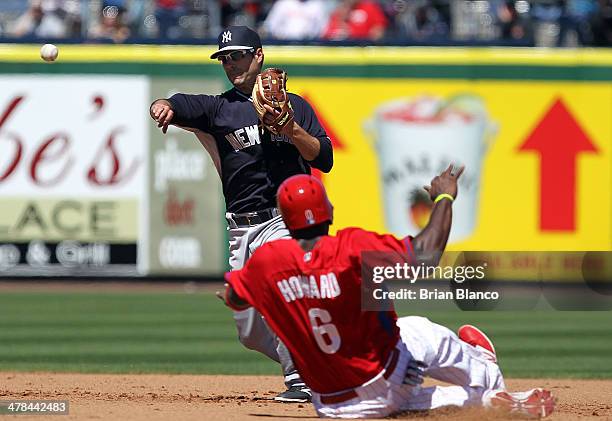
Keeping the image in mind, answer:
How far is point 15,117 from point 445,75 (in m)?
Result: 5.47

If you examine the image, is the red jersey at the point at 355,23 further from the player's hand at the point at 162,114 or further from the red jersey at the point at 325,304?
the red jersey at the point at 325,304

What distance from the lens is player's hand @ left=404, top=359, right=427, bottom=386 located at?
5480 mm

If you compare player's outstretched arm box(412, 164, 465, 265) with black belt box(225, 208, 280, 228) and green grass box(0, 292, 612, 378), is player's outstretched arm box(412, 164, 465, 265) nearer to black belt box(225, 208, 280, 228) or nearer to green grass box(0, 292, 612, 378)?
black belt box(225, 208, 280, 228)

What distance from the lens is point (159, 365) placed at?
30.4 feet

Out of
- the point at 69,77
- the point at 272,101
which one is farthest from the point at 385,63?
the point at 272,101

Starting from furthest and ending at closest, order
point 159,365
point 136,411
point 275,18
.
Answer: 1. point 275,18
2. point 159,365
3. point 136,411

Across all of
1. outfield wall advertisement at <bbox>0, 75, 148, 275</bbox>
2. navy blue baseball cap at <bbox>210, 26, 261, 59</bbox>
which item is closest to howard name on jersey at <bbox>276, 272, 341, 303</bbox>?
navy blue baseball cap at <bbox>210, 26, 261, 59</bbox>

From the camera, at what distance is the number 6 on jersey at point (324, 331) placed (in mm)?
5312

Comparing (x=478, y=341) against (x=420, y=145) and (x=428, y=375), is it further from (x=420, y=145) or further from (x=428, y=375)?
(x=420, y=145)

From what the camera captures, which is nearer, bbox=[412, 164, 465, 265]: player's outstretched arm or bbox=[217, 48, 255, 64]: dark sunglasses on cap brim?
bbox=[412, 164, 465, 265]: player's outstretched arm

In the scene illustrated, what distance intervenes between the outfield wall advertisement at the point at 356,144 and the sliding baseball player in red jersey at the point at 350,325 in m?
9.13

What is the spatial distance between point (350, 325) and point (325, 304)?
0.51 feet

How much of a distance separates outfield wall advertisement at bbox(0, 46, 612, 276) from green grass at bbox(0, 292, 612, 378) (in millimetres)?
1207

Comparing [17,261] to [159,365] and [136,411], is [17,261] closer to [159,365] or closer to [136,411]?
[159,365]
